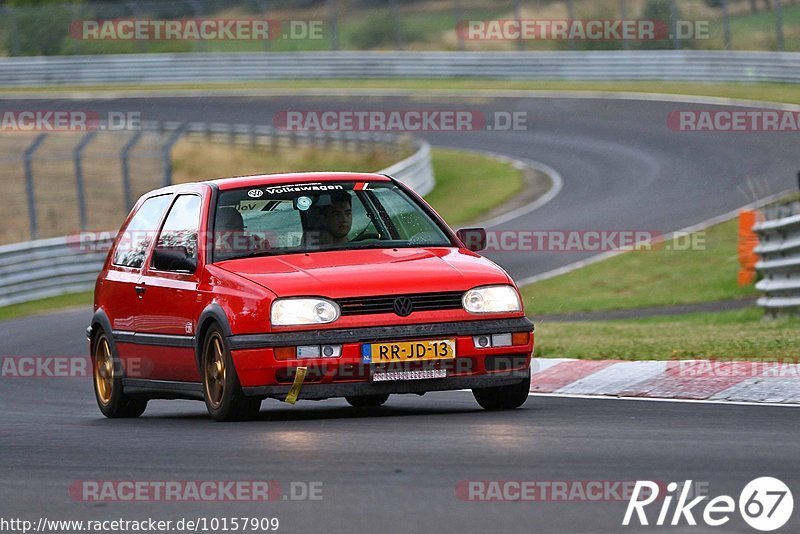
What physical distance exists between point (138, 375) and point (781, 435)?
4.48 meters

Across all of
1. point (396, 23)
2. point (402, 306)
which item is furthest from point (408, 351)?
point (396, 23)

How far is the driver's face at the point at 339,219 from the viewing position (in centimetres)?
973

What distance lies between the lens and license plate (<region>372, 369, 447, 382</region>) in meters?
8.74

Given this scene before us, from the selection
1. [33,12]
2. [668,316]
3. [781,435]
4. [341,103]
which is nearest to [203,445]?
[781,435]

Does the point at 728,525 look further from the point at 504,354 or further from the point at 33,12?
the point at 33,12

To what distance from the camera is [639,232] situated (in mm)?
25391

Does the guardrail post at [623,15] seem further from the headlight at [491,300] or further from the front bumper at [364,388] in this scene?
the front bumper at [364,388]

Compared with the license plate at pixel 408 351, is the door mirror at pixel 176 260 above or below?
above

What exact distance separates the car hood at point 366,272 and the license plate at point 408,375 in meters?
0.44

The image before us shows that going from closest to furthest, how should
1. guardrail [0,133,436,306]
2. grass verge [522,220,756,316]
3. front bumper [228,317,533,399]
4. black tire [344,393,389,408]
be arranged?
front bumper [228,317,533,399], black tire [344,393,389,408], grass verge [522,220,756,316], guardrail [0,133,436,306]

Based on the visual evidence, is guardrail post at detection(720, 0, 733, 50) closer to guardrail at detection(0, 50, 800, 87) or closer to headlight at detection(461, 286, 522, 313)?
guardrail at detection(0, 50, 800, 87)

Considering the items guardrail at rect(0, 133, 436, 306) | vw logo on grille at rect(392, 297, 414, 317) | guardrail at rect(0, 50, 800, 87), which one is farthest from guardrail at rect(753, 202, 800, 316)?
guardrail at rect(0, 50, 800, 87)

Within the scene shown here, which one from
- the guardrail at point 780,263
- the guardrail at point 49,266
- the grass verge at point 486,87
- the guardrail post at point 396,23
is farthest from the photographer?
the guardrail post at point 396,23

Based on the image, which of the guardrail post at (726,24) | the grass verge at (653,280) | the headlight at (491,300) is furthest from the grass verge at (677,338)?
the guardrail post at (726,24)
